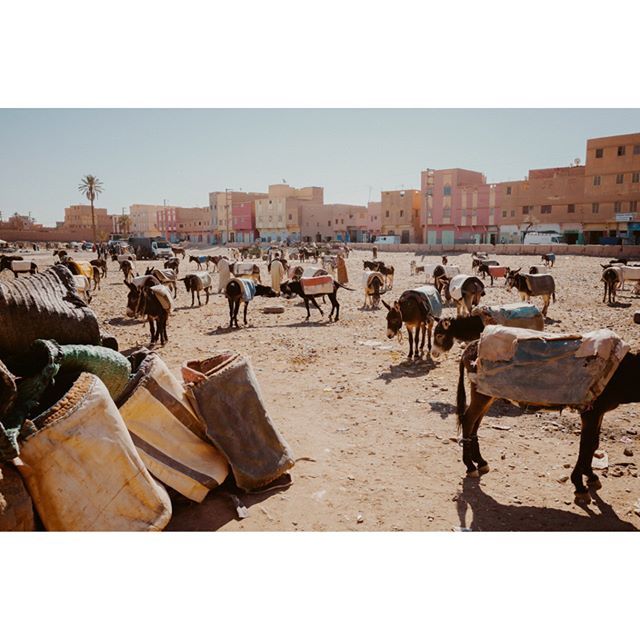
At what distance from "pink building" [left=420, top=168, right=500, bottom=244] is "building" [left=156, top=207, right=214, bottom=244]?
3823 centimetres

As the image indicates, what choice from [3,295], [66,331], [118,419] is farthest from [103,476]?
[3,295]

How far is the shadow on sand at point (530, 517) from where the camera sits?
3.71m

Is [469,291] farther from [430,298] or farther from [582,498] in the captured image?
[582,498]

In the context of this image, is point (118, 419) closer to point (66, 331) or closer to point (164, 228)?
point (66, 331)

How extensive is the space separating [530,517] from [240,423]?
2.46m

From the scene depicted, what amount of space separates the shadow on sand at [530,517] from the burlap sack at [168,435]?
202cm

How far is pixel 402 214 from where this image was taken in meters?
66.0

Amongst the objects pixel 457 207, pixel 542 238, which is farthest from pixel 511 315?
pixel 457 207

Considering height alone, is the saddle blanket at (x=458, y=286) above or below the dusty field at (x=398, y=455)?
above

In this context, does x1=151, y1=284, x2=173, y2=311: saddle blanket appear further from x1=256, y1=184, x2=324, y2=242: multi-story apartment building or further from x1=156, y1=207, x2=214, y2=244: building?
x1=156, y1=207, x2=214, y2=244: building

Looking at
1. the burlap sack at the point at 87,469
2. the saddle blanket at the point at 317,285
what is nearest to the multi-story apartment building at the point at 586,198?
the saddle blanket at the point at 317,285

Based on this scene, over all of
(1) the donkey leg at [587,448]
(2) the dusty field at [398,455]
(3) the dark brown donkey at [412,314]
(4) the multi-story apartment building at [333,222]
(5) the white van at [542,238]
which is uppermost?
(4) the multi-story apartment building at [333,222]

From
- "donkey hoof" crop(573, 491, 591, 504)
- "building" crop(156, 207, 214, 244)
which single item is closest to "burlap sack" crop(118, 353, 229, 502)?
"donkey hoof" crop(573, 491, 591, 504)

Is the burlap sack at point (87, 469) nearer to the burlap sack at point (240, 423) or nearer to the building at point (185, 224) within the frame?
the burlap sack at point (240, 423)
